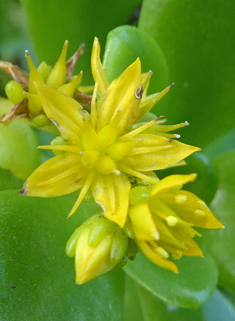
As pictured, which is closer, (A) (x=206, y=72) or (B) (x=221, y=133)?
(A) (x=206, y=72)

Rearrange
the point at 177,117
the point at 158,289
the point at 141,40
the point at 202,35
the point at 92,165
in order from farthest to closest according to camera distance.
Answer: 1. the point at 177,117
2. the point at 202,35
3. the point at 141,40
4. the point at 158,289
5. the point at 92,165

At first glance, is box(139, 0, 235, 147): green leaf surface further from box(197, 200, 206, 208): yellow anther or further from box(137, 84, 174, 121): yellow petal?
box(197, 200, 206, 208): yellow anther

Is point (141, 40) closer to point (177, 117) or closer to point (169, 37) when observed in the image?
point (169, 37)

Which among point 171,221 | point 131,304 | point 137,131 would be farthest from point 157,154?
point 131,304

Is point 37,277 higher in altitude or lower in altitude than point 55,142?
lower

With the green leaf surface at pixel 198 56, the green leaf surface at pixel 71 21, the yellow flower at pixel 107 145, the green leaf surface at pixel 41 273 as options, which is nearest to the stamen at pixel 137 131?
the yellow flower at pixel 107 145

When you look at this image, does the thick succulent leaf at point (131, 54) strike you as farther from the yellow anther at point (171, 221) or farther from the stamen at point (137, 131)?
the yellow anther at point (171, 221)

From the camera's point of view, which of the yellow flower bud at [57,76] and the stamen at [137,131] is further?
the yellow flower bud at [57,76]

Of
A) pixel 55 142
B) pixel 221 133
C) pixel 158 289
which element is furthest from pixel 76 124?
pixel 221 133
